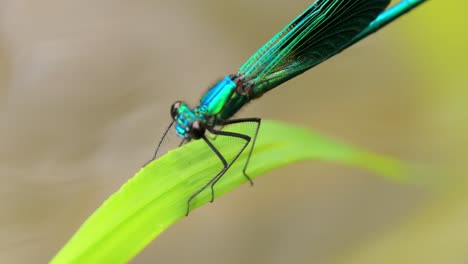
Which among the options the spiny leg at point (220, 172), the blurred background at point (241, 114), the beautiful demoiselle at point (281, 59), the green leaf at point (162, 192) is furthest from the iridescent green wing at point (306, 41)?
the blurred background at point (241, 114)

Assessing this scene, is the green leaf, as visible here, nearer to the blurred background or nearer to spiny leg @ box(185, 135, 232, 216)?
spiny leg @ box(185, 135, 232, 216)

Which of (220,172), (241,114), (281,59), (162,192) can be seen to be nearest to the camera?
(162,192)

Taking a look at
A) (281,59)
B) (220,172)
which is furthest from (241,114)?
(220,172)

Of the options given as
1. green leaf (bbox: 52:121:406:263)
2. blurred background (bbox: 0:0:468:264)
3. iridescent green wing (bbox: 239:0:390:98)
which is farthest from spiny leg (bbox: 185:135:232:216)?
blurred background (bbox: 0:0:468:264)

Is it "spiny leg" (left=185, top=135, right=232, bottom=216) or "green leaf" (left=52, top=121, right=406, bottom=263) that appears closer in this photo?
"green leaf" (left=52, top=121, right=406, bottom=263)

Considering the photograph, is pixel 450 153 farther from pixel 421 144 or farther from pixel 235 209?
pixel 235 209

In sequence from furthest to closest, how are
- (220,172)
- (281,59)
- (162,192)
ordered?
(281,59), (220,172), (162,192)

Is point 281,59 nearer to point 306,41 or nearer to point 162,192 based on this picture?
point 306,41
